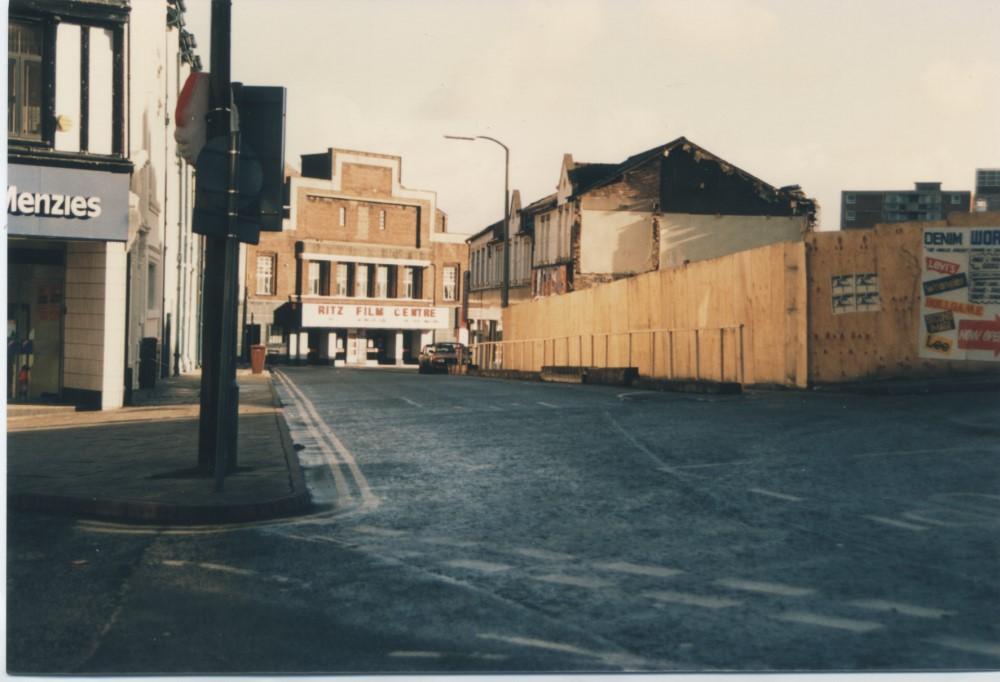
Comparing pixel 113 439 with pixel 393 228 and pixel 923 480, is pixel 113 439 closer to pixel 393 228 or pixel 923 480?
pixel 923 480

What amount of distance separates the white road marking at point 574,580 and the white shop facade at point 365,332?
194 ft

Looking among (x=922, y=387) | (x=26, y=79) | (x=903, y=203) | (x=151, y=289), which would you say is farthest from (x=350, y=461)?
(x=151, y=289)

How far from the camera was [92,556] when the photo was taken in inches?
241

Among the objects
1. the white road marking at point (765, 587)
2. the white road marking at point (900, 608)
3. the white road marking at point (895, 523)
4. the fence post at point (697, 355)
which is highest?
the fence post at point (697, 355)

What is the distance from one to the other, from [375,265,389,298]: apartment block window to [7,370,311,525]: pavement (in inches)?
2057

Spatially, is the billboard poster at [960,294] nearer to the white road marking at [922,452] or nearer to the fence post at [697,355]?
the fence post at [697,355]

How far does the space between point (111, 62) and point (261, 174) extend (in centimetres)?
989

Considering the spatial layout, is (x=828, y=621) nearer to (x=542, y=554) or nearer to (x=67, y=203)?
(x=542, y=554)

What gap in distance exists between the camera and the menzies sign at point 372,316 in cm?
6366

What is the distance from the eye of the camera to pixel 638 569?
18.2ft

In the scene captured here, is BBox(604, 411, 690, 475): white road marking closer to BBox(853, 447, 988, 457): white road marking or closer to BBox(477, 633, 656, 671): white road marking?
BBox(853, 447, 988, 457): white road marking

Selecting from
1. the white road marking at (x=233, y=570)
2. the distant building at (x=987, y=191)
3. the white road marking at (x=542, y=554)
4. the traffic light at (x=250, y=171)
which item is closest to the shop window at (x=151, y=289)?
the traffic light at (x=250, y=171)

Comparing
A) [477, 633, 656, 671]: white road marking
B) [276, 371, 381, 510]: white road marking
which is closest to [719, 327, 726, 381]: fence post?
[276, 371, 381, 510]: white road marking

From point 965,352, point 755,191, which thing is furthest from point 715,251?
A: point 965,352
